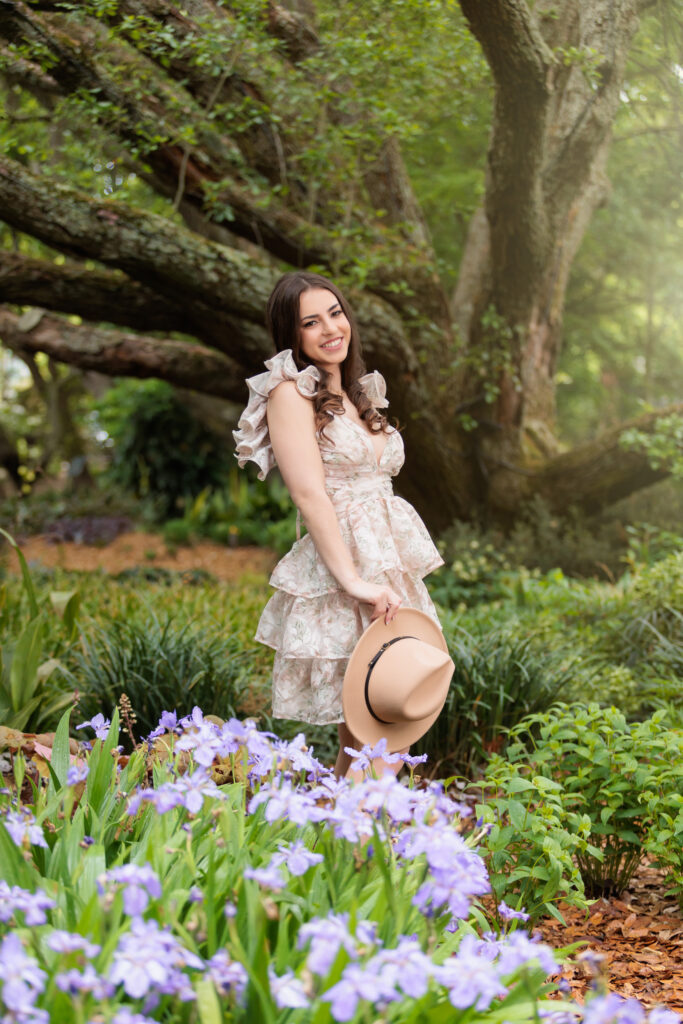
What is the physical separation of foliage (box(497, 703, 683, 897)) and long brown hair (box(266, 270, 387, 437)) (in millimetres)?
1131

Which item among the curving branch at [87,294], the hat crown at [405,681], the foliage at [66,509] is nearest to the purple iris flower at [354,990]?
the hat crown at [405,681]

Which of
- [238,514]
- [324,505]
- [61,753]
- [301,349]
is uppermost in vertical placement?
[301,349]

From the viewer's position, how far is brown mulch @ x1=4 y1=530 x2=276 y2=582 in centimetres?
820

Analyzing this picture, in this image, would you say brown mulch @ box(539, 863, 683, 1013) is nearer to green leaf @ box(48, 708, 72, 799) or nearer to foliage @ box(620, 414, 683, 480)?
green leaf @ box(48, 708, 72, 799)

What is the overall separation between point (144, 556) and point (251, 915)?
793 centimetres

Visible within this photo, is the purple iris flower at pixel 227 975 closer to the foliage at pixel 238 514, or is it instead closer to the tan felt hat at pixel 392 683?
the tan felt hat at pixel 392 683

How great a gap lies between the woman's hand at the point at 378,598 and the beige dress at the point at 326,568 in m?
0.15

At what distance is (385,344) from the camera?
19.2ft

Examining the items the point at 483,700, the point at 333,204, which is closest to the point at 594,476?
the point at 333,204

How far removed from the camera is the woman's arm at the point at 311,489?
7.83 ft

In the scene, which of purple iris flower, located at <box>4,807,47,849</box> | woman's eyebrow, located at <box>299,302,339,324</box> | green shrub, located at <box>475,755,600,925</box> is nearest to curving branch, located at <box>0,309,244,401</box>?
woman's eyebrow, located at <box>299,302,339,324</box>

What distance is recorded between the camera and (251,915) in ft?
4.19

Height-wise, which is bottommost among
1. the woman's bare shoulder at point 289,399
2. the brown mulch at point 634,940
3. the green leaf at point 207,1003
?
the brown mulch at point 634,940

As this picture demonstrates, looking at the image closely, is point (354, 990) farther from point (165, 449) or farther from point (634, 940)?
point (165, 449)
